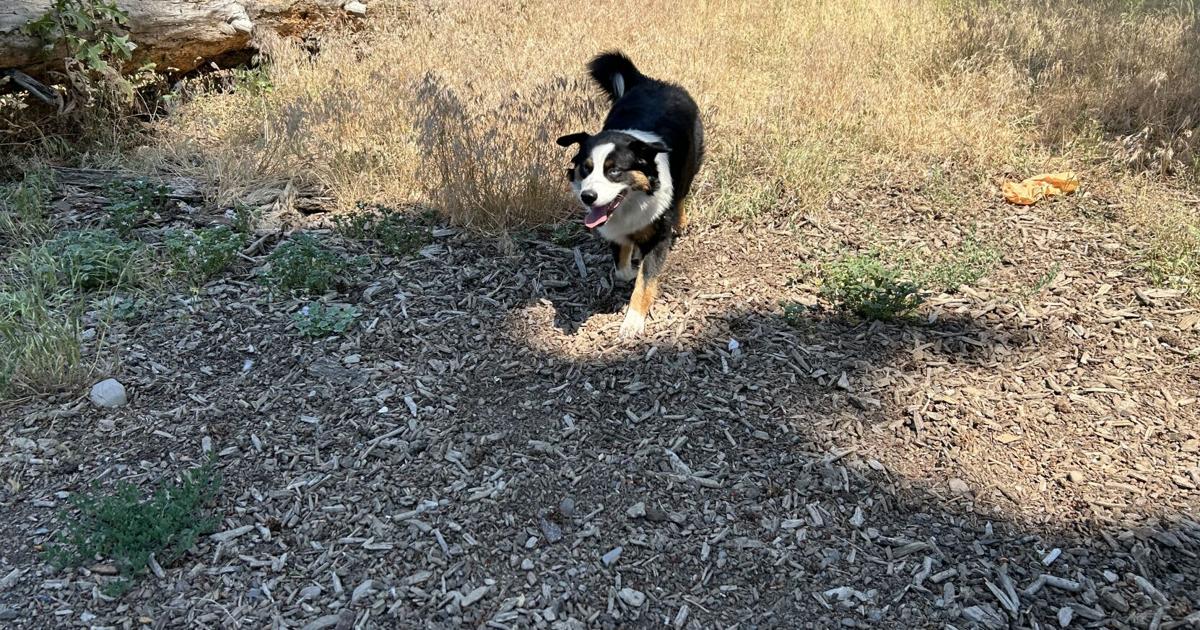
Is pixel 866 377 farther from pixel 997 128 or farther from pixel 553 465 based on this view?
pixel 997 128

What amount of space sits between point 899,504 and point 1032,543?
42 cm

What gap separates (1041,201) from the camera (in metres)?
4.62

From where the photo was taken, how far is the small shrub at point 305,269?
3.89 m

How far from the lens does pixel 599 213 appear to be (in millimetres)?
3496

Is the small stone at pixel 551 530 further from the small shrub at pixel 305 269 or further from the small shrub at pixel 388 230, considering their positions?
the small shrub at pixel 388 230

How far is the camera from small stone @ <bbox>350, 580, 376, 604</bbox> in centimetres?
246

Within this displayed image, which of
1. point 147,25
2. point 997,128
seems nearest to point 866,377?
point 997,128

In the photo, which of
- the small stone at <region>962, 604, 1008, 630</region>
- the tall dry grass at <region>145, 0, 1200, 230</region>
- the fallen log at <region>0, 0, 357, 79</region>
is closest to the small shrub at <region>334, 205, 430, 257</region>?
the tall dry grass at <region>145, 0, 1200, 230</region>

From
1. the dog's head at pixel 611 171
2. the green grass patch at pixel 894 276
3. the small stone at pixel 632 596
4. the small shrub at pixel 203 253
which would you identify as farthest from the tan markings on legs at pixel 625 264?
the small shrub at pixel 203 253

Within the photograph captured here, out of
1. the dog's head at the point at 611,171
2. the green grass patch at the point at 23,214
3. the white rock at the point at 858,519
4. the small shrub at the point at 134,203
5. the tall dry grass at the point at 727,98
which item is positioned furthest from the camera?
the tall dry grass at the point at 727,98

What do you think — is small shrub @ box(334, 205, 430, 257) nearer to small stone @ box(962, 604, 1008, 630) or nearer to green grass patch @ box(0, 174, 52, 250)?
green grass patch @ box(0, 174, 52, 250)

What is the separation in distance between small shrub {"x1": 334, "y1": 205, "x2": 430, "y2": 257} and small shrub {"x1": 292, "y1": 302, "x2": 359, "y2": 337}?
1.93 ft

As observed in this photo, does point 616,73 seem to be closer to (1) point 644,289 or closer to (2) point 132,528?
(1) point 644,289

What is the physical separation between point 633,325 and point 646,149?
0.81m
